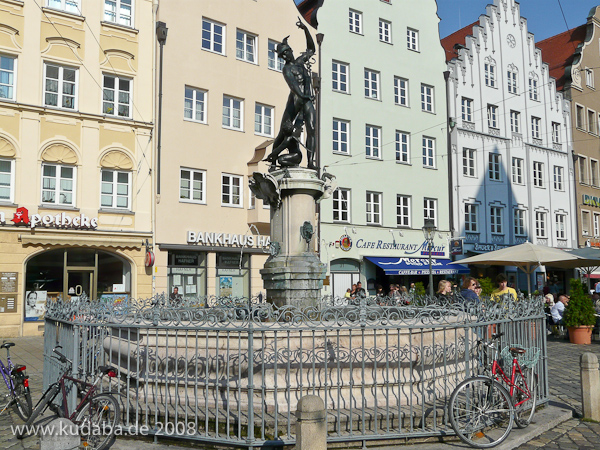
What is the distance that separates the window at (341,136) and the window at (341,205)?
202 cm

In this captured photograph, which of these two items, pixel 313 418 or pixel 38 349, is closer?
pixel 313 418

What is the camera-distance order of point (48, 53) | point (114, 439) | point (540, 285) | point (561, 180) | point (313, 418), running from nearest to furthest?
point (313, 418), point (114, 439), point (48, 53), point (540, 285), point (561, 180)

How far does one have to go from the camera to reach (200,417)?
6223 millimetres

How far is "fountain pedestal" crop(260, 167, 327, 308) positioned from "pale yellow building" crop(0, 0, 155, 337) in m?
11.8

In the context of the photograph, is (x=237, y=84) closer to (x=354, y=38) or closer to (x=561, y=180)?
(x=354, y=38)

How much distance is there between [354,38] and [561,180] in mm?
18922

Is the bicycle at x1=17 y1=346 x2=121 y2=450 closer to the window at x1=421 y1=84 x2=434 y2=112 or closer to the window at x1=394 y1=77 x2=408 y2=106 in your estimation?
the window at x1=394 y1=77 x2=408 y2=106

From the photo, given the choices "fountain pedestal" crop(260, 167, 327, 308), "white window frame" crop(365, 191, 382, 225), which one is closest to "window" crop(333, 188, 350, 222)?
"white window frame" crop(365, 191, 382, 225)

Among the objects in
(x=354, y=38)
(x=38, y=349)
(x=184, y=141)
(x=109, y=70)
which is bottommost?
(x=38, y=349)

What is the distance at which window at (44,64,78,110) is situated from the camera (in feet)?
66.6

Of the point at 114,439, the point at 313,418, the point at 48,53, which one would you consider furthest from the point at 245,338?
the point at 48,53

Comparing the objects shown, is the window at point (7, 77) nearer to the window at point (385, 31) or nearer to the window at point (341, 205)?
the window at point (341, 205)

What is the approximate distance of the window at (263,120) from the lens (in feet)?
84.8

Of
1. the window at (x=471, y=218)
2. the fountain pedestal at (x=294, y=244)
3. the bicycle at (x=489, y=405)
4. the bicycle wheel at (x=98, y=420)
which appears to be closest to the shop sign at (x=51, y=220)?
the fountain pedestal at (x=294, y=244)
